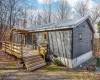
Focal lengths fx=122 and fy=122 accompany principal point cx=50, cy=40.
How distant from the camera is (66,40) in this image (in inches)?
447

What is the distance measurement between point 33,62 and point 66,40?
361cm

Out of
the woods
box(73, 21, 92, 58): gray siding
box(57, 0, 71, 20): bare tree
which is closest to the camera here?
box(73, 21, 92, 58): gray siding

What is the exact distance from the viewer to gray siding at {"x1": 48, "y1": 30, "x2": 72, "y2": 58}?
11.2 metres

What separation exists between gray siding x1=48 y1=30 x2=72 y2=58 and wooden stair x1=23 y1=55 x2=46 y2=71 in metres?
1.77

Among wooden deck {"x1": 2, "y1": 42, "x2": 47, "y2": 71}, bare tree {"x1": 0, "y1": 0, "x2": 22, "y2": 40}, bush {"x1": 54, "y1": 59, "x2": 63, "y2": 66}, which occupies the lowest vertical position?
bush {"x1": 54, "y1": 59, "x2": 63, "y2": 66}

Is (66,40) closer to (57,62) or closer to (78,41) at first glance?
(78,41)

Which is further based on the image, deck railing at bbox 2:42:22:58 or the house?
deck railing at bbox 2:42:22:58

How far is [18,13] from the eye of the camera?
98.3 ft

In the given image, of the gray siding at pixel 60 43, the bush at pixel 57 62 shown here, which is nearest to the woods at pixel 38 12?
the gray siding at pixel 60 43

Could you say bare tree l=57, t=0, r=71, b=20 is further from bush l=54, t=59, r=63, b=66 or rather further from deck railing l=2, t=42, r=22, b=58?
bush l=54, t=59, r=63, b=66

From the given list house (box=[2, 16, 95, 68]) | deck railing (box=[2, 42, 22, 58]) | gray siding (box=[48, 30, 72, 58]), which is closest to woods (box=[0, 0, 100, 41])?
deck railing (box=[2, 42, 22, 58])

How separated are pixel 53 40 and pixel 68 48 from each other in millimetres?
2087

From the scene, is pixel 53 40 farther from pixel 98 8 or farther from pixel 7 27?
Result: pixel 98 8

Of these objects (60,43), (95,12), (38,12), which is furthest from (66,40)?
(38,12)
